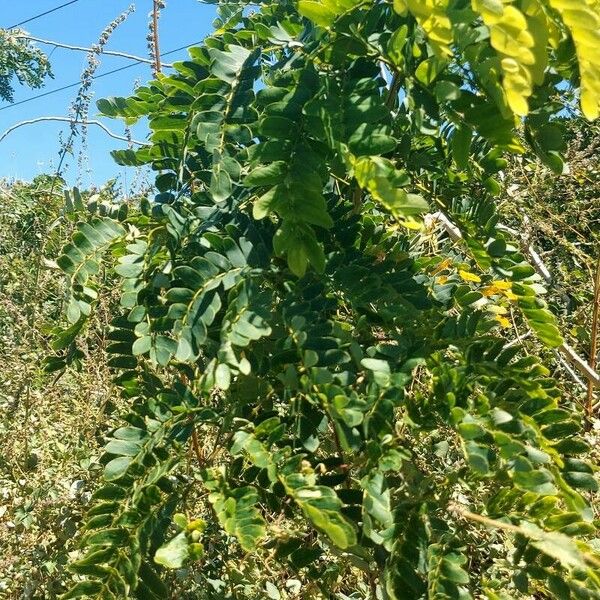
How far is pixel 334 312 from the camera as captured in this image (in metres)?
1.28

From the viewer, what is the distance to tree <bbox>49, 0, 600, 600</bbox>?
1003mm

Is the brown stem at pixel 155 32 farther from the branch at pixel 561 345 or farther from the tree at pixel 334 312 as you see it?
the branch at pixel 561 345

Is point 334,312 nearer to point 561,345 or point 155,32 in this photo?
point 561,345

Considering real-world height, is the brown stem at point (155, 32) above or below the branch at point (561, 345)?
above

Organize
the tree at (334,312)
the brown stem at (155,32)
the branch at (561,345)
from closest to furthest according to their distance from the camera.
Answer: the tree at (334,312), the branch at (561,345), the brown stem at (155,32)

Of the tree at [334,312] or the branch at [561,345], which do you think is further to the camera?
the branch at [561,345]

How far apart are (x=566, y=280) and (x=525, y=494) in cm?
145

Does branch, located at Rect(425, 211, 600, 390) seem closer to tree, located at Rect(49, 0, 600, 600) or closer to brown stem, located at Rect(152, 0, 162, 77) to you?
tree, located at Rect(49, 0, 600, 600)

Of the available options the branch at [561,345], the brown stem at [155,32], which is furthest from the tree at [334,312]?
the brown stem at [155,32]

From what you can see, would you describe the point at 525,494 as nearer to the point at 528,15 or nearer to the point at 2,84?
the point at 528,15

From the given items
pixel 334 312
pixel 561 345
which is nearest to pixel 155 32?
pixel 334 312

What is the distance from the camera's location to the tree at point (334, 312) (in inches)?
39.5

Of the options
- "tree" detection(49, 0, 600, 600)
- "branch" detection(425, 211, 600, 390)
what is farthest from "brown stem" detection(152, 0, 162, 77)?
"branch" detection(425, 211, 600, 390)

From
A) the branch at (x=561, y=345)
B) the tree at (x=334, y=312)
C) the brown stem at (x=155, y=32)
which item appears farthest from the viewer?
the brown stem at (x=155, y=32)
